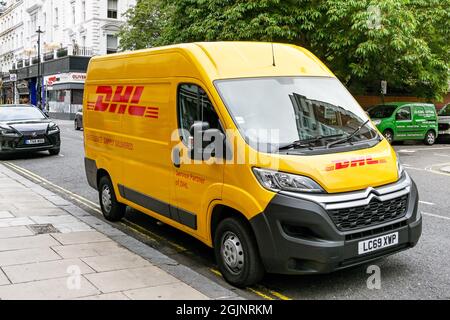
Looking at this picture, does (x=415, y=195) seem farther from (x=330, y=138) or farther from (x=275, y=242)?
(x=275, y=242)

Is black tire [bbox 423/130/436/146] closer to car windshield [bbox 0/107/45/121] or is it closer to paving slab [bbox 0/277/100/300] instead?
car windshield [bbox 0/107/45/121]

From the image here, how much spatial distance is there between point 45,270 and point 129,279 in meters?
0.91

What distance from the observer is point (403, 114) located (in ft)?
68.6

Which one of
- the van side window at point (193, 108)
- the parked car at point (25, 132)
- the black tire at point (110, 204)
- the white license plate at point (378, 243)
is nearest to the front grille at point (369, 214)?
the white license plate at point (378, 243)

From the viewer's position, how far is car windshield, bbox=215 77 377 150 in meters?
4.86

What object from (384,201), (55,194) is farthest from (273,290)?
(55,194)

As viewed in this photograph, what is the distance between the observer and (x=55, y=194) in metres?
9.75

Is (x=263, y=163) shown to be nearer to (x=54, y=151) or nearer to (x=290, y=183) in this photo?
(x=290, y=183)

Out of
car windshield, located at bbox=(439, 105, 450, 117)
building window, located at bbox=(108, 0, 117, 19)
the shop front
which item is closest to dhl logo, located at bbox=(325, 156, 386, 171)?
car windshield, located at bbox=(439, 105, 450, 117)

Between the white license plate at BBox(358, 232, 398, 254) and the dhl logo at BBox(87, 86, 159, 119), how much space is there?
2.74 meters

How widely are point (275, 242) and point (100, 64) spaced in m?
4.46

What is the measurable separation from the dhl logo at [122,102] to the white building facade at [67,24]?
3114cm

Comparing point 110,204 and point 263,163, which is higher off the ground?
point 263,163

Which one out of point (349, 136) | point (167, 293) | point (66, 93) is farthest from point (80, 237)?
point (66, 93)
